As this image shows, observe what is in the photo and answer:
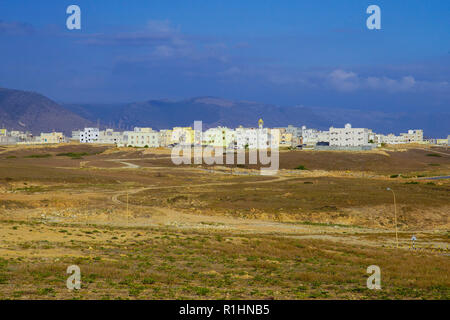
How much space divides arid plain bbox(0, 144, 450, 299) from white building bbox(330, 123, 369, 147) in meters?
94.2

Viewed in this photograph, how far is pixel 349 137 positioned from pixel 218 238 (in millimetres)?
148316

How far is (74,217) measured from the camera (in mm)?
46656

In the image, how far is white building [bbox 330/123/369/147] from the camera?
17388cm

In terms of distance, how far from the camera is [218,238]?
34.3 meters

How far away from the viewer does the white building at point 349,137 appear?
173875 millimetres

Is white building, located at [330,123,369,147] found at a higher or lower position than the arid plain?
higher

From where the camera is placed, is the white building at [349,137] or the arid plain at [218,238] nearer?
the arid plain at [218,238]

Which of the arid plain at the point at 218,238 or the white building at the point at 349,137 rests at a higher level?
the white building at the point at 349,137

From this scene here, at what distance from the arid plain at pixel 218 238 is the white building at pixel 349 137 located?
94.2 m

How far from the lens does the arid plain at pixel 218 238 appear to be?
20.0 m

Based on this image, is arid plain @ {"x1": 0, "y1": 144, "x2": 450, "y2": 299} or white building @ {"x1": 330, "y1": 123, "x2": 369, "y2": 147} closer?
arid plain @ {"x1": 0, "y1": 144, "x2": 450, "y2": 299}

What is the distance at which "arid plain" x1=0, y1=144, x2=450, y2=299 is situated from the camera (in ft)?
65.8
